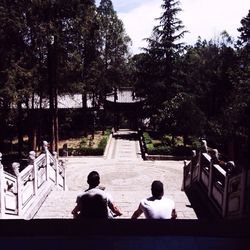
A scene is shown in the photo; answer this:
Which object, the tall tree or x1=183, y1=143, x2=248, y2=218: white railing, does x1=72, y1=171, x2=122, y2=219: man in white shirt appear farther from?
the tall tree

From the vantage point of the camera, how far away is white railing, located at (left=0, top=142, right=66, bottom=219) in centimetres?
840

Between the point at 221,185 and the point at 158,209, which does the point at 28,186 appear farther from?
the point at 158,209

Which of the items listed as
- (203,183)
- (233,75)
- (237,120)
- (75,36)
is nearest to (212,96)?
(233,75)

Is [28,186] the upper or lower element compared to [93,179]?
lower

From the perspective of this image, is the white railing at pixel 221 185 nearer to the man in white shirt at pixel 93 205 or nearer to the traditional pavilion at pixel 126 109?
the man in white shirt at pixel 93 205

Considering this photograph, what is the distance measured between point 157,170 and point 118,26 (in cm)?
1907

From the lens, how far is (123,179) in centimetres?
2152

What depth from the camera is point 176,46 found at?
3641 centimetres

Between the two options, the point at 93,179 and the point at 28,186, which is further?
the point at 28,186

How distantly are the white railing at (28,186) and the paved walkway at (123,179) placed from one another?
0.41 metres

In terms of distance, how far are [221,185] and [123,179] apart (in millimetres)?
12562

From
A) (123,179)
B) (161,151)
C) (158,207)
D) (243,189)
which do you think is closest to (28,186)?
(158,207)

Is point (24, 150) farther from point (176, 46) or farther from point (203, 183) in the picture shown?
point (203, 183)

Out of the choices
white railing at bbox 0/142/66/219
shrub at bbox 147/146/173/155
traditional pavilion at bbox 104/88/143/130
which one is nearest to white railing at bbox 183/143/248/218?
white railing at bbox 0/142/66/219
